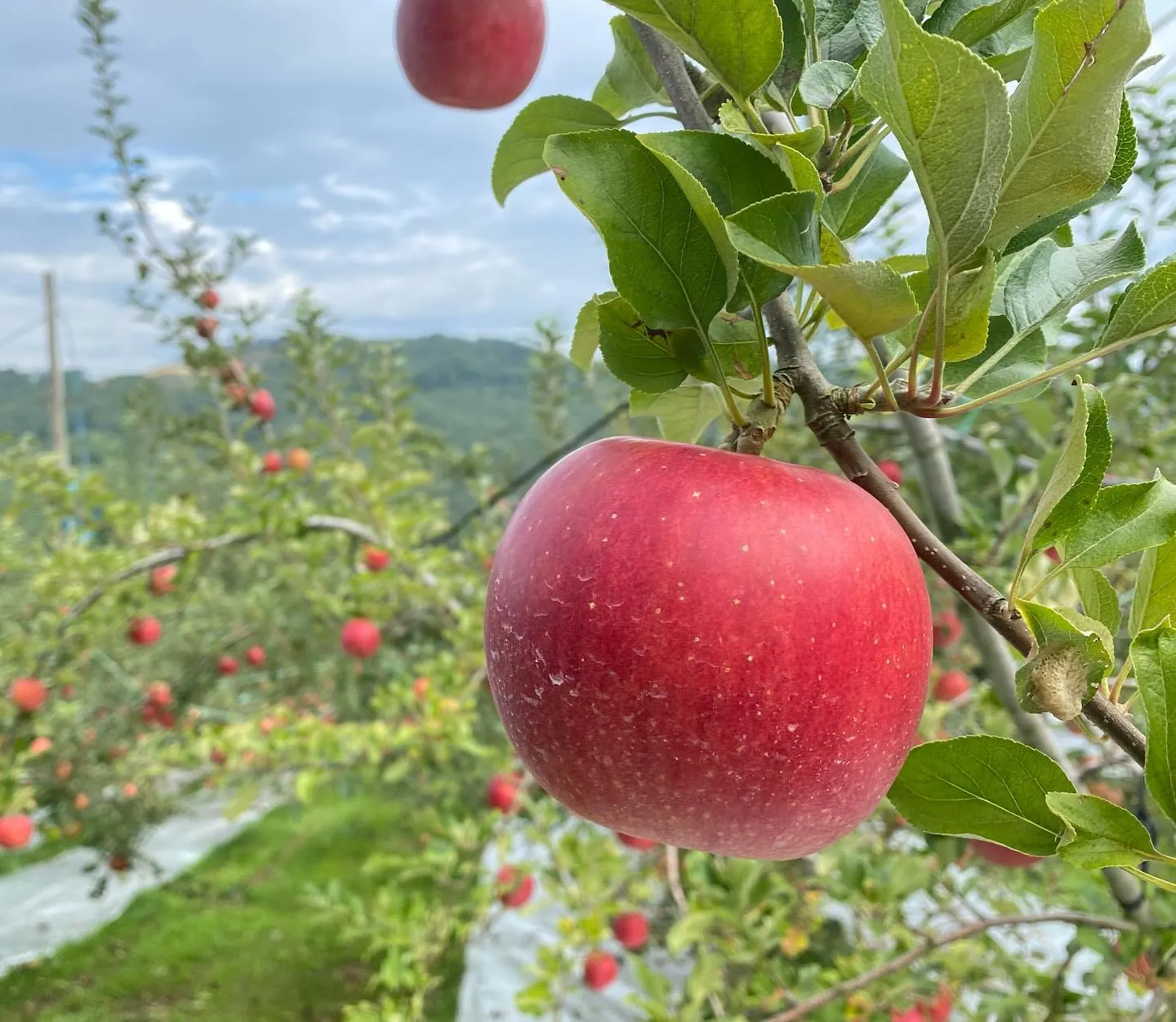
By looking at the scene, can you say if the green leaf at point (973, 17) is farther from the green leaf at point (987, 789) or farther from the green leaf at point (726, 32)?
the green leaf at point (987, 789)

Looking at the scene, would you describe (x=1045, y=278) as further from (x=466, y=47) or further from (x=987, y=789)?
(x=466, y=47)

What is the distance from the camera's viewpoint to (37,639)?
1841 mm

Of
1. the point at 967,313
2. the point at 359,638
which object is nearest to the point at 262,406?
the point at 359,638

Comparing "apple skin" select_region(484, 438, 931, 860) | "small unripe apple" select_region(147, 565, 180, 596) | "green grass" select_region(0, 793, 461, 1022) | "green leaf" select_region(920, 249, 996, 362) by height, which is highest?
"green leaf" select_region(920, 249, 996, 362)

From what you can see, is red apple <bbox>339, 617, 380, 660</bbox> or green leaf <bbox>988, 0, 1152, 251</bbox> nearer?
green leaf <bbox>988, 0, 1152, 251</bbox>

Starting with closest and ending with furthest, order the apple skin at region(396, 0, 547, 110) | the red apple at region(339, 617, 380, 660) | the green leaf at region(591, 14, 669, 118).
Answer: the green leaf at region(591, 14, 669, 118)
the apple skin at region(396, 0, 547, 110)
the red apple at region(339, 617, 380, 660)

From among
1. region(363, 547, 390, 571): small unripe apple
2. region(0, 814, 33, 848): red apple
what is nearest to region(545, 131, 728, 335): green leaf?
region(363, 547, 390, 571): small unripe apple

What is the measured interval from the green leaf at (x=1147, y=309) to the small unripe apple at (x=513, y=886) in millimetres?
1358

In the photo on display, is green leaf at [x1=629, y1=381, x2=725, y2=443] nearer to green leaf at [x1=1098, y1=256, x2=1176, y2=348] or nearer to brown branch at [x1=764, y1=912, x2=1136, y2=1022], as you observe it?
green leaf at [x1=1098, y1=256, x2=1176, y2=348]

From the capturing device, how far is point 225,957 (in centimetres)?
311

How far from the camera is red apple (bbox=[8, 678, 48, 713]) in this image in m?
1.79

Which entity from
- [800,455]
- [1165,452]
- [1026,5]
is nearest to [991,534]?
[1165,452]

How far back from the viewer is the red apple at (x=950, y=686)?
5.65 feet

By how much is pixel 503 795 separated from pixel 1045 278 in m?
1.37
